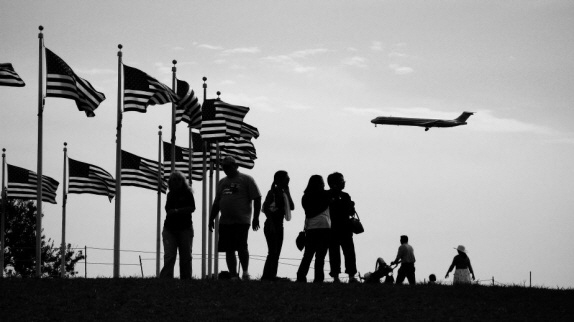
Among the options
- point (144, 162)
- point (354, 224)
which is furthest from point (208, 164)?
point (354, 224)

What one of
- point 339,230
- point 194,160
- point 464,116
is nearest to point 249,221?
point 339,230

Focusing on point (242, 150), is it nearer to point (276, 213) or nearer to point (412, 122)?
point (276, 213)

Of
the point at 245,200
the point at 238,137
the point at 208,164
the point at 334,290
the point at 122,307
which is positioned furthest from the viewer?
the point at 208,164

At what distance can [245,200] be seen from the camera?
70.5ft

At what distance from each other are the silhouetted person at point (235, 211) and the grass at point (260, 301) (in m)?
1.33

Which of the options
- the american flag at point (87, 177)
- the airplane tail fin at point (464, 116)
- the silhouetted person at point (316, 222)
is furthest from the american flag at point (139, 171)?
the airplane tail fin at point (464, 116)

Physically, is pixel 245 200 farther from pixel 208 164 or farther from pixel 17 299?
pixel 208 164

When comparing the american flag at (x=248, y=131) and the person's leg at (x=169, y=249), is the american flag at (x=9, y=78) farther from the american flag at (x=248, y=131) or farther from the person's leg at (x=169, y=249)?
the american flag at (x=248, y=131)

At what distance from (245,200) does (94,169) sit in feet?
60.3

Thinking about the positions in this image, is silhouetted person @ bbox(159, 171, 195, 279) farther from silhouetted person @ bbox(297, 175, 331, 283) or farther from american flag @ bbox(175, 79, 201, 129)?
american flag @ bbox(175, 79, 201, 129)

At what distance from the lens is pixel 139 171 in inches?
1543

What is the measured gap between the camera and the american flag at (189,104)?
120 ft

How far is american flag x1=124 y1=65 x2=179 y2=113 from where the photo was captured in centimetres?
3266

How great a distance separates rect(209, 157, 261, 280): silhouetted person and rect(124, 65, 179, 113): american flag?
38.0 ft
